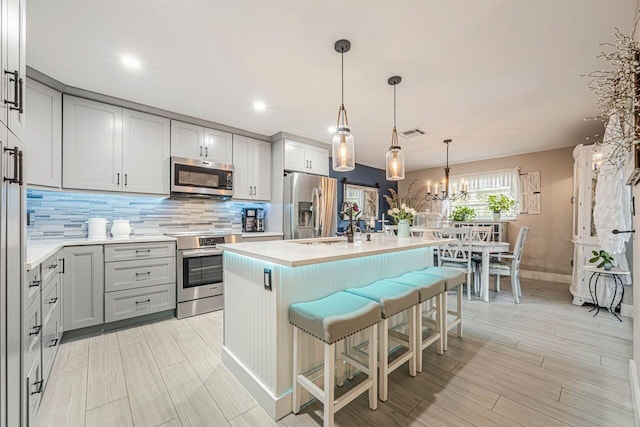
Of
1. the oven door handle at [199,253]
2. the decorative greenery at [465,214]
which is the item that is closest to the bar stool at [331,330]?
the oven door handle at [199,253]

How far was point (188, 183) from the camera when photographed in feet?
11.2

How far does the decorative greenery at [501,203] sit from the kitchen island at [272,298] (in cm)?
414

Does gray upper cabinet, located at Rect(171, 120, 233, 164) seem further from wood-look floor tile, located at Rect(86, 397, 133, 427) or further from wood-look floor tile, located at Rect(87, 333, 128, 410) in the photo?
wood-look floor tile, located at Rect(86, 397, 133, 427)

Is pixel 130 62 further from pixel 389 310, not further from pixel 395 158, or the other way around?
pixel 389 310

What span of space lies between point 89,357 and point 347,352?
2127 millimetres

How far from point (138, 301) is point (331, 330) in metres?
2.52

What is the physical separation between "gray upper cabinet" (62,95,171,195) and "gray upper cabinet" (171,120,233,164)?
11 centimetres

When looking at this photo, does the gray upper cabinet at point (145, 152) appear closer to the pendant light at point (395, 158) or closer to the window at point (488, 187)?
the pendant light at point (395, 158)

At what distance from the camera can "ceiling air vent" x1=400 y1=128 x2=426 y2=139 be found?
3.91 meters

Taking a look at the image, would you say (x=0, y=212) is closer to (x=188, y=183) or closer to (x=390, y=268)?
(x=390, y=268)

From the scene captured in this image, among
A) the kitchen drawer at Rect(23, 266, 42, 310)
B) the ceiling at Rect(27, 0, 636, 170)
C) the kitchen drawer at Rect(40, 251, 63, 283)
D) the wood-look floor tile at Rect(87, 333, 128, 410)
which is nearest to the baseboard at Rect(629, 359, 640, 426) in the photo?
the ceiling at Rect(27, 0, 636, 170)

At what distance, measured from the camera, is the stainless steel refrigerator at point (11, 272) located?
0.91 meters

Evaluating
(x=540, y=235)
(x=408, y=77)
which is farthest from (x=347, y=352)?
(x=540, y=235)

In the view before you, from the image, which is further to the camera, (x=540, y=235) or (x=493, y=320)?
(x=540, y=235)
